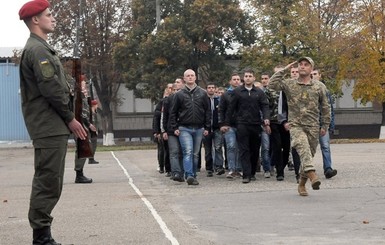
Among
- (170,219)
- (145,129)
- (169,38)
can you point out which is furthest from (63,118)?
(145,129)

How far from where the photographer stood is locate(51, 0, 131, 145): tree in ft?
132

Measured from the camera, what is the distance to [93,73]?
132 feet

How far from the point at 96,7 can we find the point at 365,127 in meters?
19.4

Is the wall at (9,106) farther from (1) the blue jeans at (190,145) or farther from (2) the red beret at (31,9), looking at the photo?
(2) the red beret at (31,9)

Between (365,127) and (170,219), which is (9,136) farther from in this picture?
(170,219)

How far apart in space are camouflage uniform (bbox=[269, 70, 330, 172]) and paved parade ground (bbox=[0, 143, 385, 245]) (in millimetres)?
813

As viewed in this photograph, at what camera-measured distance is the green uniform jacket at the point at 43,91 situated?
6.19 meters

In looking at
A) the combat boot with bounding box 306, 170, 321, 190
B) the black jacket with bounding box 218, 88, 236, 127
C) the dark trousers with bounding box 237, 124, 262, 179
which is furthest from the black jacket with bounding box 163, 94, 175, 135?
the combat boot with bounding box 306, 170, 321, 190

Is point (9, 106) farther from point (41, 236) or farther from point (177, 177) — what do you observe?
point (41, 236)

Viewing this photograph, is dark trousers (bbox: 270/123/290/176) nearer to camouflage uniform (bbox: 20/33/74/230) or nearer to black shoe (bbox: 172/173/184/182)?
black shoe (bbox: 172/173/184/182)

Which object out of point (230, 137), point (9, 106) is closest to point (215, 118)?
point (230, 137)

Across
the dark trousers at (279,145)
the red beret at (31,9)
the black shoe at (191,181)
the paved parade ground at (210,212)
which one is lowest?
the paved parade ground at (210,212)

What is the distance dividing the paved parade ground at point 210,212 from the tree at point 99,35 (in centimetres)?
2730

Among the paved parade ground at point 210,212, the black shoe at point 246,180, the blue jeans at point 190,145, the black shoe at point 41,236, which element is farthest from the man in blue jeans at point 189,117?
the black shoe at point 41,236
